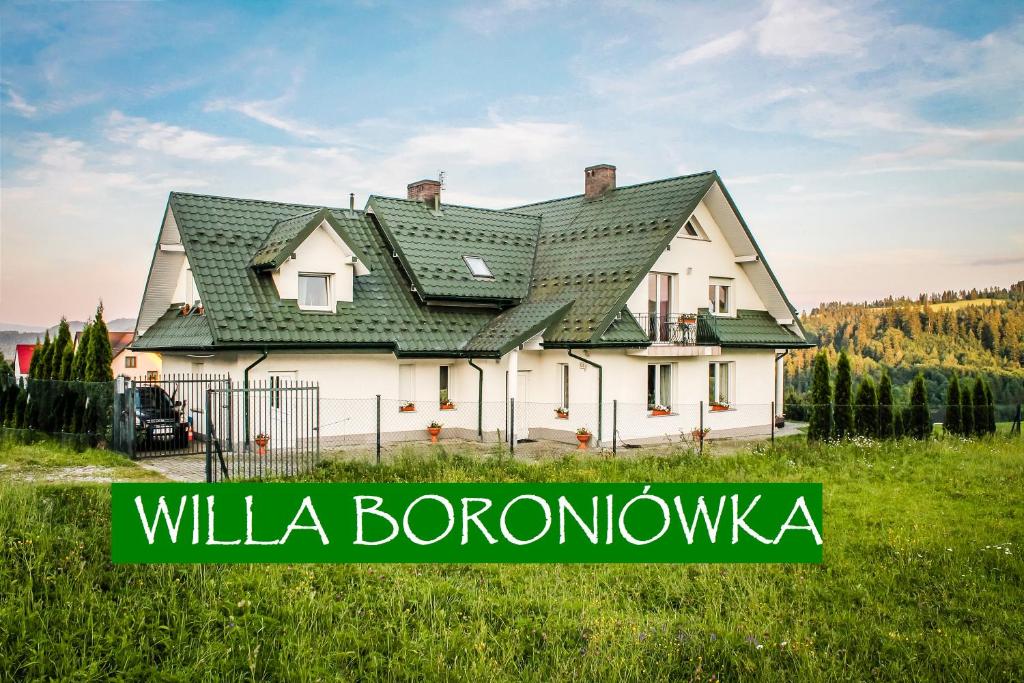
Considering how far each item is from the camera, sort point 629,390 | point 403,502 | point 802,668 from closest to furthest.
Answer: point 802,668 → point 403,502 → point 629,390

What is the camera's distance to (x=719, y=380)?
78.8 feet

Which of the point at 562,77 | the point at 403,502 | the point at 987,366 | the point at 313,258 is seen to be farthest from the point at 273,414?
the point at 987,366

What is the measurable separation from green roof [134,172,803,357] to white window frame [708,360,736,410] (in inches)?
34.3

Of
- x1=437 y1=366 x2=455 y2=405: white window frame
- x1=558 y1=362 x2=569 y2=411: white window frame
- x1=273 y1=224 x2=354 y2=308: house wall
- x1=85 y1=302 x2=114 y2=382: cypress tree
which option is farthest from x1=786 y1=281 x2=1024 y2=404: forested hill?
x1=85 y1=302 x2=114 y2=382: cypress tree

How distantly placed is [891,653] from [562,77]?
52.2ft

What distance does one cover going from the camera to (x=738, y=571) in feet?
31.0

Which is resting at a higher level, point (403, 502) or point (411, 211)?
point (411, 211)

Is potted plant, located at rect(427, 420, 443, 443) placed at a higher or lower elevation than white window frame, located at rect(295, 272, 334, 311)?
lower

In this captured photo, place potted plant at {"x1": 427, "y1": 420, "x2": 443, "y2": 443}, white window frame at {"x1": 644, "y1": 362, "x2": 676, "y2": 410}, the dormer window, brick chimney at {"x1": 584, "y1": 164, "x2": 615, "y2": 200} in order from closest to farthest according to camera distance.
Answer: the dormer window
potted plant at {"x1": 427, "y1": 420, "x2": 443, "y2": 443}
white window frame at {"x1": 644, "y1": 362, "x2": 676, "y2": 410}
brick chimney at {"x1": 584, "y1": 164, "x2": 615, "y2": 200}

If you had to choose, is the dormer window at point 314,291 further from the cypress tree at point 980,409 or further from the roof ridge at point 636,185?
the cypress tree at point 980,409

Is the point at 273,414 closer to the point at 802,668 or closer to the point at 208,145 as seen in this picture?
the point at 208,145

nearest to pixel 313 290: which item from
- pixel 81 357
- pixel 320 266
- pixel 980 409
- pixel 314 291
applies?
pixel 314 291

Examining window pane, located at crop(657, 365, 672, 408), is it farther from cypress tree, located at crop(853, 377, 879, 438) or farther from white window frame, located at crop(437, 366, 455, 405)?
white window frame, located at crop(437, 366, 455, 405)

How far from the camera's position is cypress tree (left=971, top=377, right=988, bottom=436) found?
24.1 m
